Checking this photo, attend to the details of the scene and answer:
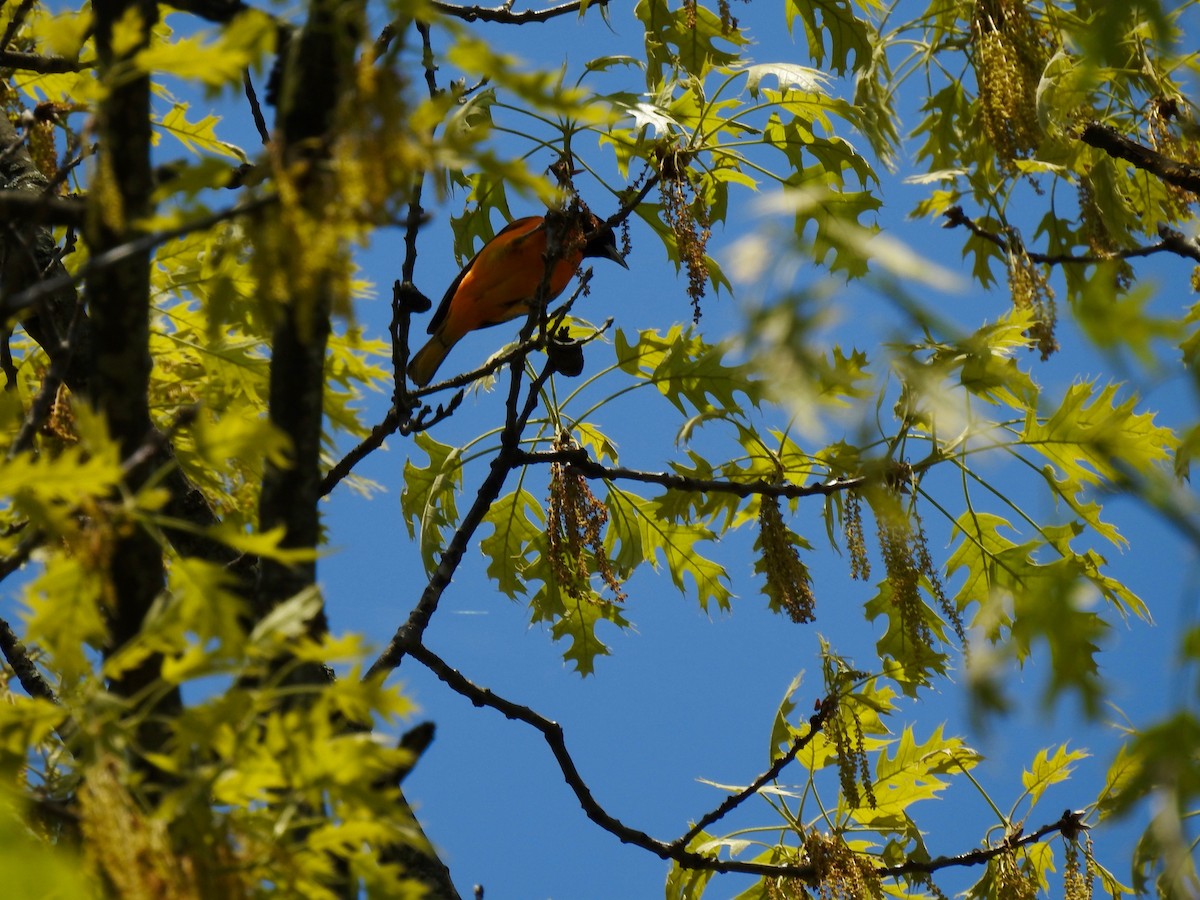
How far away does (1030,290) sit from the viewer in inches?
128

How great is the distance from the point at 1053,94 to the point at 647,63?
46.9 inches

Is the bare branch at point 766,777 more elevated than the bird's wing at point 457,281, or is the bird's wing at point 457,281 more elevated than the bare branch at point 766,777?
the bird's wing at point 457,281

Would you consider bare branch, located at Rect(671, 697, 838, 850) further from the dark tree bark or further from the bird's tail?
the bird's tail

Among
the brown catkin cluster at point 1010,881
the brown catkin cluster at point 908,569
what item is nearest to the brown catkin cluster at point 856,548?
the brown catkin cluster at point 908,569

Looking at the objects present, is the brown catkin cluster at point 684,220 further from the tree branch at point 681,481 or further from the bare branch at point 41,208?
the bare branch at point 41,208

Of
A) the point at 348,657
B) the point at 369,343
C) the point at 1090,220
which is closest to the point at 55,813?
the point at 348,657

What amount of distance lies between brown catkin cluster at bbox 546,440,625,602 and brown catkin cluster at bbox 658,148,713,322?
1.81 ft

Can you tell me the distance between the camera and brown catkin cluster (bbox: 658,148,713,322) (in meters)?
3.08

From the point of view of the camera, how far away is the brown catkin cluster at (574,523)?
126 inches

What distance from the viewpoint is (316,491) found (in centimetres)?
179

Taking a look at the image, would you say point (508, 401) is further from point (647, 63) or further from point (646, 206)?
point (647, 63)

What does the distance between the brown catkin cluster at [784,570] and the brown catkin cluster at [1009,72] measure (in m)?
1.48

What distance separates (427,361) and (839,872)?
4.24 meters

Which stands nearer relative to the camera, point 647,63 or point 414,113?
point 414,113
